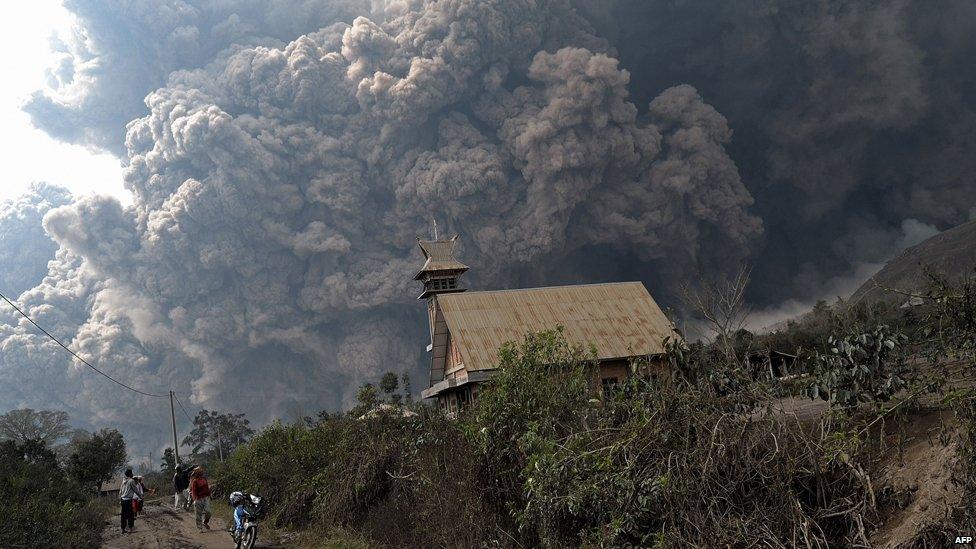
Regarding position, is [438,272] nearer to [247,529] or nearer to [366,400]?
[366,400]

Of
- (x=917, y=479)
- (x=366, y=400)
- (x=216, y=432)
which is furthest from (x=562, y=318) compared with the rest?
(x=216, y=432)

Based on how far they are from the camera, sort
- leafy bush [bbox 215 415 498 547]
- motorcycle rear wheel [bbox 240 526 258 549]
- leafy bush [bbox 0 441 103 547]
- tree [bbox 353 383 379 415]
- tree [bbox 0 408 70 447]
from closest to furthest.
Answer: leafy bush [bbox 215 415 498 547], leafy bush [bbox 0 441 103 547], motorcycle rear wheel [bbox 240 526 258 549], tree [bbox 353 383 379 415], tree [bbox 0 408 70 447]

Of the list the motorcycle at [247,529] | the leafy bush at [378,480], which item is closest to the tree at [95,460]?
the leafy bush at [378,480]

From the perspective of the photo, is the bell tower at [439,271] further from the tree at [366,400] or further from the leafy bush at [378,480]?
the tree at [366,400]

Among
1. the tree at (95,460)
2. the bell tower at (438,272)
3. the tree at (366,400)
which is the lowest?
the tree at (366,400)

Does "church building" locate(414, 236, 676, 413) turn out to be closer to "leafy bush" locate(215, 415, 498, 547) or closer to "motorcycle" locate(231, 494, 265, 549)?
Answer: "leafy bush" locate(215, 415, 498, 547)

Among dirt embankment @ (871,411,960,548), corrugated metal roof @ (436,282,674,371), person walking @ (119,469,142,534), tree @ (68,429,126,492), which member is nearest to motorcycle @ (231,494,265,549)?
person walking @ (119,469,142,534)

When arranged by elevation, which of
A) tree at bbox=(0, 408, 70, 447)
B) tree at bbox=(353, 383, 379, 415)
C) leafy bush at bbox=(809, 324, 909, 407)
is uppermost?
tree at bbox=(0, 408, 70, 447)
